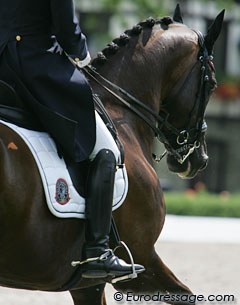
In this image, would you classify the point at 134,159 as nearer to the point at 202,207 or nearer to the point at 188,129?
the point at 188,129

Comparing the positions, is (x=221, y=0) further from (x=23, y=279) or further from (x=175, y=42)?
(x=23, y=279)

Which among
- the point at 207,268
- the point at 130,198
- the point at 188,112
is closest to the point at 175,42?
the point at 188,112

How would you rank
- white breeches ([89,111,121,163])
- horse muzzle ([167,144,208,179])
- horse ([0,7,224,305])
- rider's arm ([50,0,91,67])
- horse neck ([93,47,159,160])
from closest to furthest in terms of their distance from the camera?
horse ([0,7,224,305]) < rider's arm ([50,0,91,67]) < white breeches ([89,111,121,163]) < horse neck ([93,47,159,160]) < horse muzzle ([167,144,208,179])

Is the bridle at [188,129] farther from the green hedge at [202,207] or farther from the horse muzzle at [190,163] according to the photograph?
the green hedge at [202,207]

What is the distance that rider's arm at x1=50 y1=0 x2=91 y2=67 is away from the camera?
5.53 m

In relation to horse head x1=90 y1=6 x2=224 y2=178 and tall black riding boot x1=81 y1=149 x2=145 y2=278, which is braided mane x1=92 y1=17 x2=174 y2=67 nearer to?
horse head x1=90 y1=6 x2=224 y2=178

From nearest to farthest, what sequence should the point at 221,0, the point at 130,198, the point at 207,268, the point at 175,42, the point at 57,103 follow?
the point at 57,103
the point at 130,198
the point at 175,42
the point at 207,268
the point at 221,0

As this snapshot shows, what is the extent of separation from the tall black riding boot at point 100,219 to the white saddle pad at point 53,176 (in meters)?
0.09

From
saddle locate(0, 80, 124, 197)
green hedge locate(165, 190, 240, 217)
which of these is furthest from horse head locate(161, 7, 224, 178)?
green hedge locate(165, 190, 240, 217)

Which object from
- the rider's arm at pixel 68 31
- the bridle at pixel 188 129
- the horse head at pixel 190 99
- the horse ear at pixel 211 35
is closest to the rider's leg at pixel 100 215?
the rider's arm at pixel 68 31

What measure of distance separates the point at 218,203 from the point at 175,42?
35.1 ft

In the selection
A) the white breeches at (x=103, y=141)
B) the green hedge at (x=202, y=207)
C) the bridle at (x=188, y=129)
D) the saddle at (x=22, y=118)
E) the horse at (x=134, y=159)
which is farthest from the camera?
the green hedge at (x=202, y=207)

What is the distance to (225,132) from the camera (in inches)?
1145

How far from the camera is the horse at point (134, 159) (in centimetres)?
527
